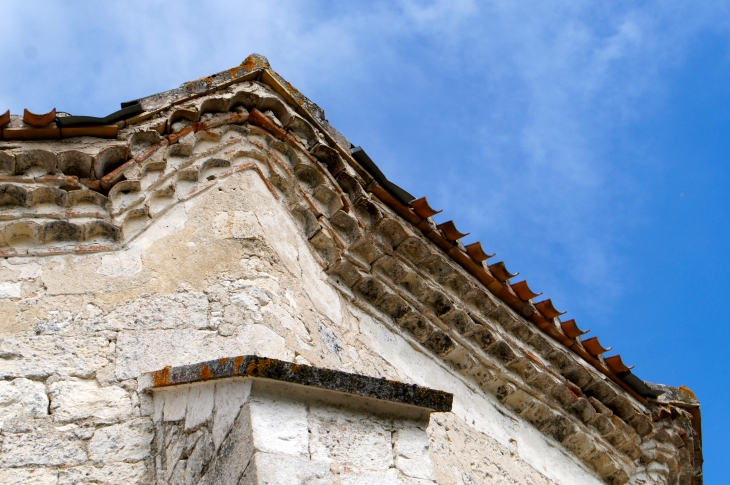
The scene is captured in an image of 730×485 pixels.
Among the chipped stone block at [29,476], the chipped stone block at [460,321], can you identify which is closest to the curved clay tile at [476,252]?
the chipped stone block at [460,321]

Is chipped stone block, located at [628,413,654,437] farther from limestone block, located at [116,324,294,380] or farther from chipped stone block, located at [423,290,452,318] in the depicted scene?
limestone block, located at [116,324,294,380]

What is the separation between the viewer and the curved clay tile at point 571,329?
590cm

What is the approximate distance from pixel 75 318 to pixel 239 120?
1.58 m

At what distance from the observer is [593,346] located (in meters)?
6.07

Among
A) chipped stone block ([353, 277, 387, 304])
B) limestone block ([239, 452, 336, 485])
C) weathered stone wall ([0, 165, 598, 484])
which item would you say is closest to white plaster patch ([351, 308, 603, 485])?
weathered stone wall ([0, 165, 598, 484])

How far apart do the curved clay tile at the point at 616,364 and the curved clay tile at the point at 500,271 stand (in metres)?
1.17

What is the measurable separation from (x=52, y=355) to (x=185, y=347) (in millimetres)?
540

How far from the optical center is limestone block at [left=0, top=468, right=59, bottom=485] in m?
3.08

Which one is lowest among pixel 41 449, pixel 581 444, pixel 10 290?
pixel 41 449

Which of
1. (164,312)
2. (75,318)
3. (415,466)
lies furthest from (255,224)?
(415,466)

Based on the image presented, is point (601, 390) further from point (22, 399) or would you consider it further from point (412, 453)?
point (22, 399)

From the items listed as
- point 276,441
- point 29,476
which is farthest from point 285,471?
point 29,476

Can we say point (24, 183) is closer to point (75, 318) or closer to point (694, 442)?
point (75, 318)

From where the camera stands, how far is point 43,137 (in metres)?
4.45
